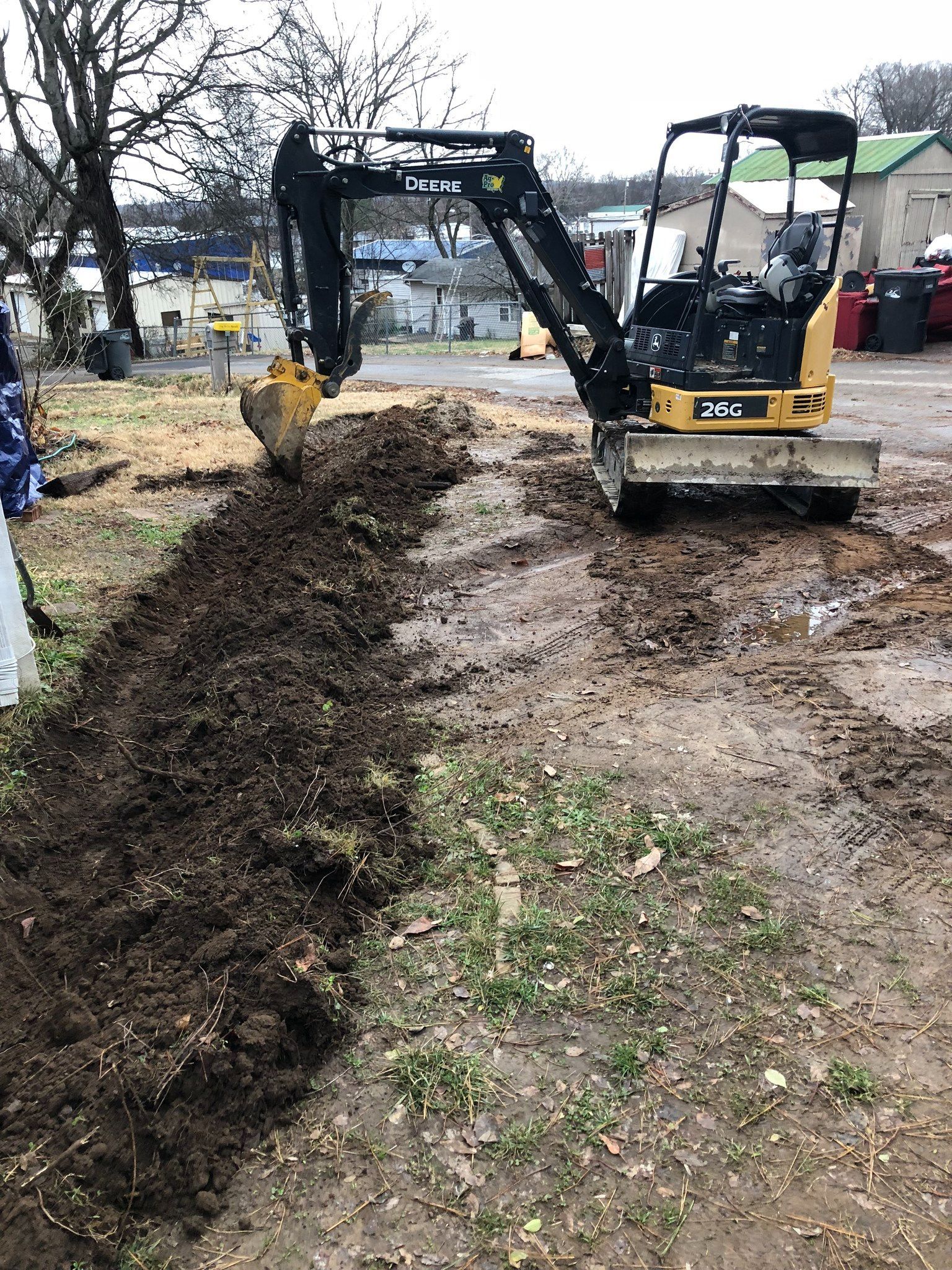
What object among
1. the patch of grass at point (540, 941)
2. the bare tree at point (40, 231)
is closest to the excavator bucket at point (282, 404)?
the patch of grass at point (540, 941)

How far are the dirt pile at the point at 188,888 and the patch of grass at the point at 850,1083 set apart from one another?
155 centimetres

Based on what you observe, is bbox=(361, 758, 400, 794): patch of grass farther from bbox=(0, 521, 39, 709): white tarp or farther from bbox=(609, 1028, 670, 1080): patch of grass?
bbox=(0, 521, 39, 709): white tarp

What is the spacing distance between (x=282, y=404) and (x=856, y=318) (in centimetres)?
1753

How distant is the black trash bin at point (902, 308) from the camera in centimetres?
1884

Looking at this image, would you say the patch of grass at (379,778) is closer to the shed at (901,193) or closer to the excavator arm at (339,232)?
the excavator arm at (339,232)

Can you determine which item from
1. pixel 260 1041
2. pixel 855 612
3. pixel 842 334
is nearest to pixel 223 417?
pixel 855 612

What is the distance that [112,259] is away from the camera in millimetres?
23891

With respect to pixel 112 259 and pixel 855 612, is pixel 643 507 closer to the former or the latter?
pixel 855 612

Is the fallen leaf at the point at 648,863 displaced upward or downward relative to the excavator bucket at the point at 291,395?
downward

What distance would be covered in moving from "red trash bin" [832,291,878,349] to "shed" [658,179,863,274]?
1.81 metres

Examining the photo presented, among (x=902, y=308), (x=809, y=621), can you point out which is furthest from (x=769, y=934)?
(x=902, y=308)

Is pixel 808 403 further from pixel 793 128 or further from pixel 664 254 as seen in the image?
pixel 664 254

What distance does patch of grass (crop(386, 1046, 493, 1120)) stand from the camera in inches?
104

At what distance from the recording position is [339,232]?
7148mm
